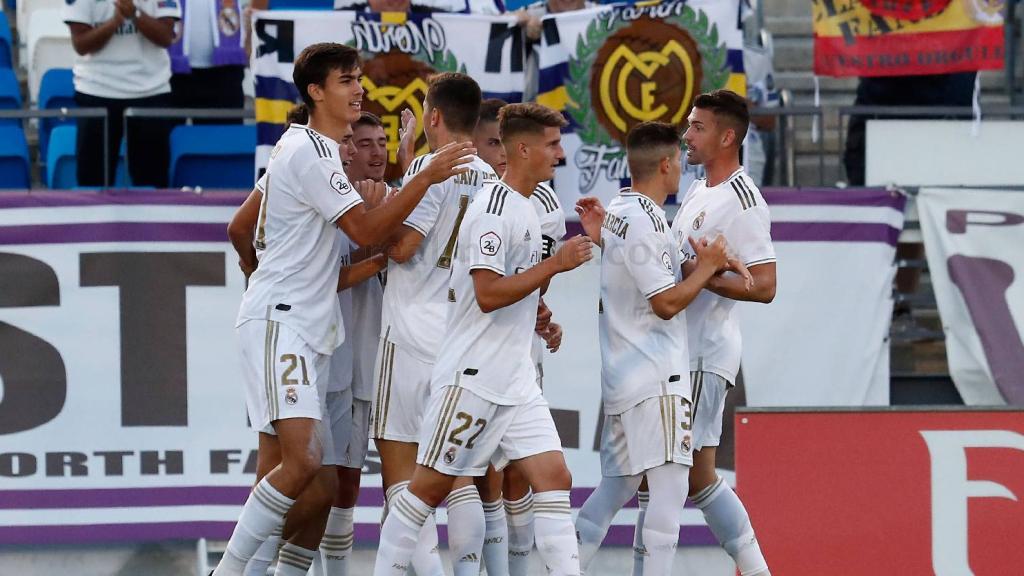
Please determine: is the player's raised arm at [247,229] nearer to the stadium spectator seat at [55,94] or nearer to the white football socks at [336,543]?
the white football socks at [336,543]

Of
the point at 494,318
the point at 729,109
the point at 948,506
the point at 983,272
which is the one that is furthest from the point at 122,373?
the point at 983,272

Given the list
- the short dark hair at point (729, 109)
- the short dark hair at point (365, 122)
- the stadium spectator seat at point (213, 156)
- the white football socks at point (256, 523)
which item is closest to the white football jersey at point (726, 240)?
the short dark hair at point (729, 109)

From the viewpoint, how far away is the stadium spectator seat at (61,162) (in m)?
10.1

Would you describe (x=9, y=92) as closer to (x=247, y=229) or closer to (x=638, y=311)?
(x=247, y=229)

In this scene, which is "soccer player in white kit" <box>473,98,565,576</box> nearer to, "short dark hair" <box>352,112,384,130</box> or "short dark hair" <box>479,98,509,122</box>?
"short dark hair" <box>479,98,509,122</box>

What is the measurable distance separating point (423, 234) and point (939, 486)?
107 inches

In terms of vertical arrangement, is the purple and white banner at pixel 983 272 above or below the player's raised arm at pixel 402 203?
below

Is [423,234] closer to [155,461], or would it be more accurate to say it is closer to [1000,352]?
[155,461]

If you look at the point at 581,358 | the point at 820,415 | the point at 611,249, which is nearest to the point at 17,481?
the point at 581,358

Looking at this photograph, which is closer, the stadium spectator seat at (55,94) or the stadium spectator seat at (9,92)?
the stadium spectator seat at (55,94)

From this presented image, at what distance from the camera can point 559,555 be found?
649 centimetres

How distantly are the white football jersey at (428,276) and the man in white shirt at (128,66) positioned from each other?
10.2 ft

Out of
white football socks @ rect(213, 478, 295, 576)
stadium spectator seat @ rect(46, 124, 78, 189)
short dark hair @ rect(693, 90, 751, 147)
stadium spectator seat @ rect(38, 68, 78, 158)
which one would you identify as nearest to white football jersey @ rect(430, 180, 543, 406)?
white football socks @ rect(213, 478, 295, 576)

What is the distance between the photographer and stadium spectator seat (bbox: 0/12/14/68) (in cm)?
1132
